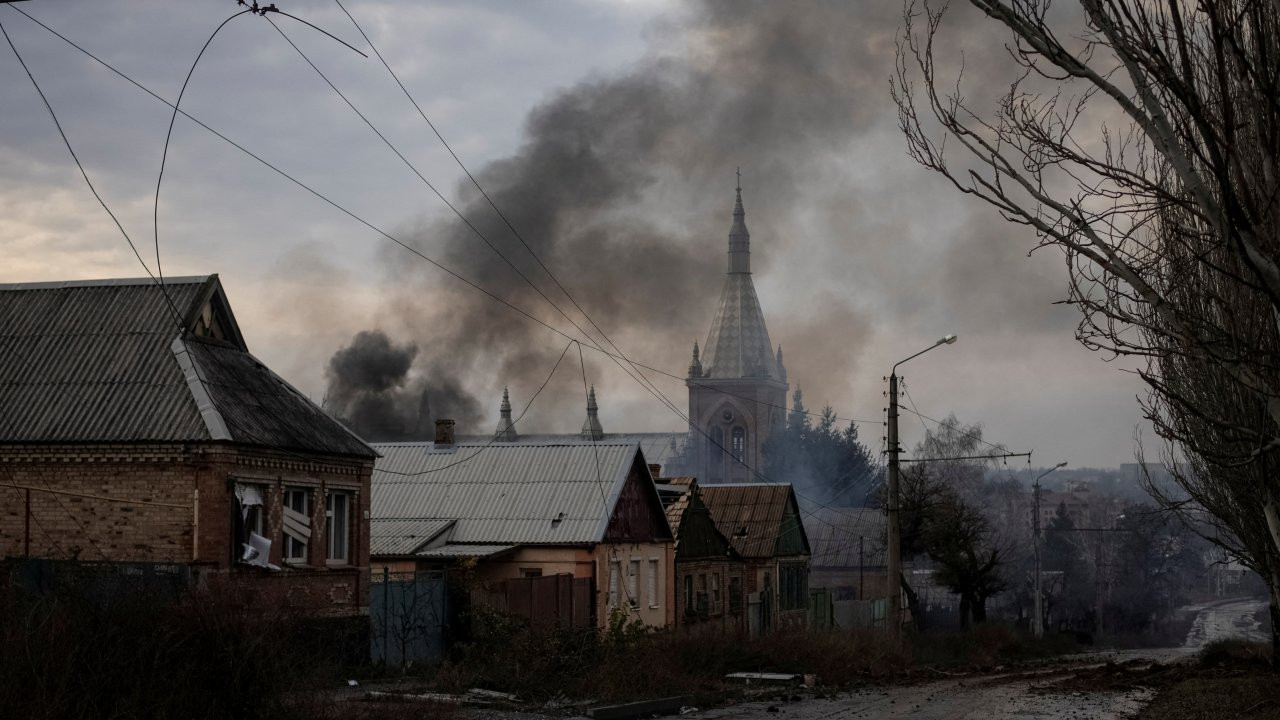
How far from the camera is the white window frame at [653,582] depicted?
1459 inches

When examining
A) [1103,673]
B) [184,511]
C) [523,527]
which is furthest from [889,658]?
[184,511]

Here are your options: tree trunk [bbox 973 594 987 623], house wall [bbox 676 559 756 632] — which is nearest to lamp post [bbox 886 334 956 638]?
house wall [bbox 676 559 756 632]

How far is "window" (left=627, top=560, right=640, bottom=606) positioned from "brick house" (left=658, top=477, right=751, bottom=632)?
253 cm

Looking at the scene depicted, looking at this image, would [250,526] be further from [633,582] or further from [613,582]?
[633,582]

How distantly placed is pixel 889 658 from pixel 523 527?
9.03m

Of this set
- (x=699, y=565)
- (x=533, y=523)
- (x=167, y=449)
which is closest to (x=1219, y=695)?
(x=533, y=523)

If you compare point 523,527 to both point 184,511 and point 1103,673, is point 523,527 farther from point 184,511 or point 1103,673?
point 1103,673

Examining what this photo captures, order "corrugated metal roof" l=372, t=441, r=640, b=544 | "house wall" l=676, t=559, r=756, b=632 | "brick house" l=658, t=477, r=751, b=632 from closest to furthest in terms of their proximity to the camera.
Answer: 1. "corrugated metal roof" l=372, t=441, r=640, b=544
2. "house wall" l=676, t=559, r=756, b=632
3. "brick house" l=658, t=477, r=751, b=632

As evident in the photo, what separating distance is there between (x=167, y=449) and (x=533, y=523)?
12.4 metres

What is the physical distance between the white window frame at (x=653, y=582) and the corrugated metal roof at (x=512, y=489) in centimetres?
346

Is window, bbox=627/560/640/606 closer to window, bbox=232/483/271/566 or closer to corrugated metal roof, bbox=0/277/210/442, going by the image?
window, bbox=232/483/271/566

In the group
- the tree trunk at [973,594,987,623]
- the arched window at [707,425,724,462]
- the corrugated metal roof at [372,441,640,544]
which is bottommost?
the tree trunk at [973,594,987,623]

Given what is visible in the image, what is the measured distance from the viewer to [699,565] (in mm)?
41469

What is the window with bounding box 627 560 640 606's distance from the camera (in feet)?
116
